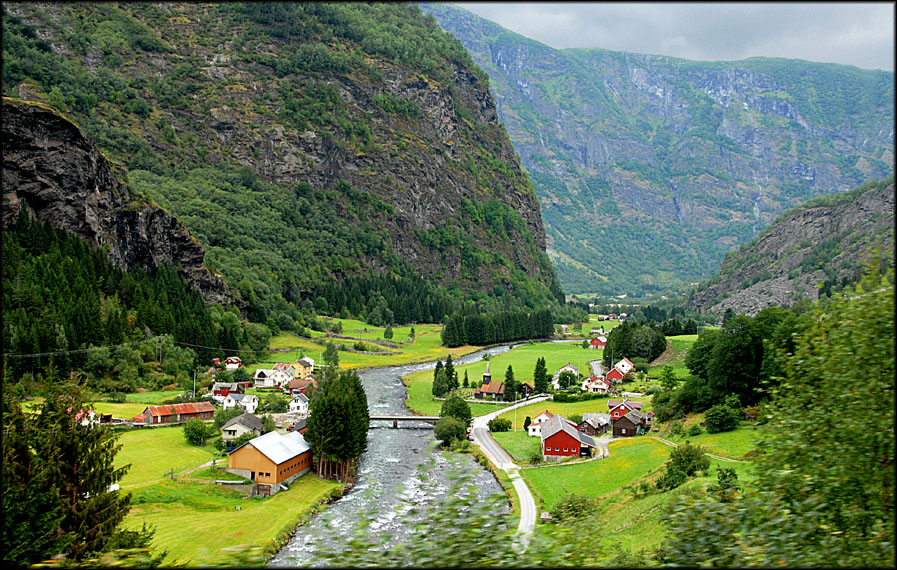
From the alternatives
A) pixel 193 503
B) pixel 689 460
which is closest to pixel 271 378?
pixel 193 503

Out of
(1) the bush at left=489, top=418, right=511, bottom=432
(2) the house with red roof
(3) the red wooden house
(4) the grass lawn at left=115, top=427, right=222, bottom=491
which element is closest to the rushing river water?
(2) the house with red roof

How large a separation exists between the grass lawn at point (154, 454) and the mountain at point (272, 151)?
5750 centimetres

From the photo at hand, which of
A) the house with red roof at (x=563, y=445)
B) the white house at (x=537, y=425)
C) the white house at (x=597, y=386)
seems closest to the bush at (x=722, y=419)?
the house with red roof at (x=563, y=445)

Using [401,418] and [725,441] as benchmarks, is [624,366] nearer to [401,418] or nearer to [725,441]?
[401,418]

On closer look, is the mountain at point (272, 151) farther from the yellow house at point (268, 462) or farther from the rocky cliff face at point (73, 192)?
the yellow house at point (268, 462)

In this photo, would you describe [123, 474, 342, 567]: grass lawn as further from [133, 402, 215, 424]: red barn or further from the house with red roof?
[133, 402, 215, 424]: red barn

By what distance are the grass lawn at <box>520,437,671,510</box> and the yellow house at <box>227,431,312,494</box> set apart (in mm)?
15830

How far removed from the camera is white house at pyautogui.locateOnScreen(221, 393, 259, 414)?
57422 mm

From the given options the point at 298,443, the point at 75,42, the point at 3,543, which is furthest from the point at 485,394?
the point at 75,42

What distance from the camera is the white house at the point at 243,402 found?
188 feet

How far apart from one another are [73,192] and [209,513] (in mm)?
61779

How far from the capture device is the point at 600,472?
38.5m

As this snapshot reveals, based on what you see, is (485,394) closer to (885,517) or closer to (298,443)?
(298,443)

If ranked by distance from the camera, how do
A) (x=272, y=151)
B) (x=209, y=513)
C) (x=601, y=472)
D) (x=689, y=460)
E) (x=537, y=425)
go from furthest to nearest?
(x=272, y=151)
(x=537, y=425)
(x=601, y=472)
(x=209, y=513)
(x=689, y=460)
